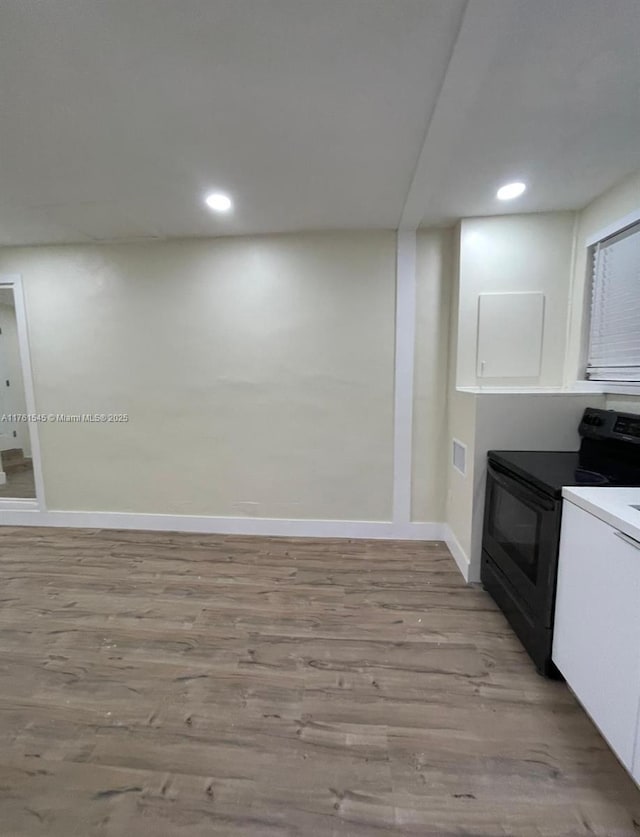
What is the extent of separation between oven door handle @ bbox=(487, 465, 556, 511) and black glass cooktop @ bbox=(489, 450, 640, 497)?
33 mm

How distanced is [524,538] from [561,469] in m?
0.40

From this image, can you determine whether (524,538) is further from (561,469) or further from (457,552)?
(457,552)

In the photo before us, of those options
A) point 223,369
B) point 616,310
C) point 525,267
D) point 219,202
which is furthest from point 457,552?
point 219,202

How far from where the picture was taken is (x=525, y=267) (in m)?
2.41

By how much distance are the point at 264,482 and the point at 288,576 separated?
851 mm

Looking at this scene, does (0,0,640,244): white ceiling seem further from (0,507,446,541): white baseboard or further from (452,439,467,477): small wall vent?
(0,507,446,541): white baseboard

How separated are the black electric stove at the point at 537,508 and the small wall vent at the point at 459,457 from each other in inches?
9.7

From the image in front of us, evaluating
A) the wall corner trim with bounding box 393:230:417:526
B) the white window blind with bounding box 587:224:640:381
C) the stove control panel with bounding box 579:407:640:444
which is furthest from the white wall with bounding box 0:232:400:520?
the white window blind with bounding box 587:224:640:381

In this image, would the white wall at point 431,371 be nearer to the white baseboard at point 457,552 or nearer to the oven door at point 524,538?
the white baseboard at point 457,552

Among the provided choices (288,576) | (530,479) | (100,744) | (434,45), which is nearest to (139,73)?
(434,45)

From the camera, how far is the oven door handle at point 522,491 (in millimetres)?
1523

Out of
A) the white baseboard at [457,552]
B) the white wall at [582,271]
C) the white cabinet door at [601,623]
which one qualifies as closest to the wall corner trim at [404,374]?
the white baseboard at [457,552]

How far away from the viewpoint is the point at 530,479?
1.64 meters

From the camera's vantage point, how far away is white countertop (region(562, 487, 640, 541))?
112 centimetres
